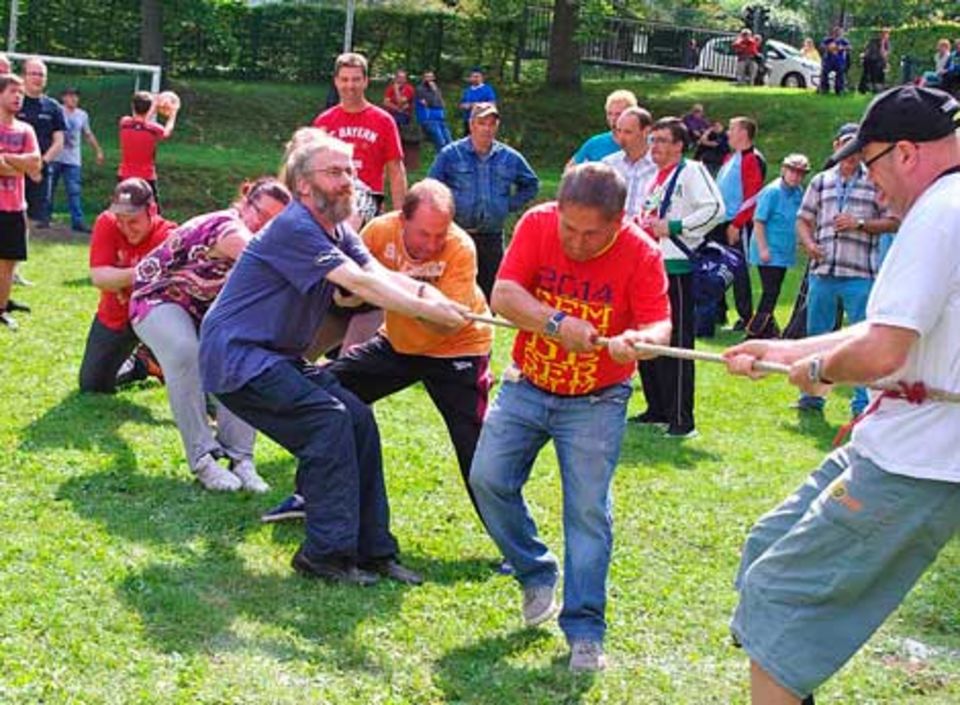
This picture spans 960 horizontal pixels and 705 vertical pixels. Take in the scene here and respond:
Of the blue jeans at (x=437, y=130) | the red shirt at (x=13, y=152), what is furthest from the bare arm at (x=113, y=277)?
the blue jeans at (x=437, y=130)

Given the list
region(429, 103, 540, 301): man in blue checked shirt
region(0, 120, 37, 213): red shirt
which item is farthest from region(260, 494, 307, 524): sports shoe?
region(0, 120, 37, 213): red shirt

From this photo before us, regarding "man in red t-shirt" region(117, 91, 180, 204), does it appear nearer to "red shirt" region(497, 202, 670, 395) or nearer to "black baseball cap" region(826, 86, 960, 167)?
"red shirt" region(497, 202, 670, 395)

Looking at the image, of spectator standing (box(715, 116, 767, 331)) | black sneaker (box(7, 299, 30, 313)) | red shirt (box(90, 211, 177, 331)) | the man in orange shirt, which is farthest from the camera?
spectator standing (box(715, 116, 767, 331))

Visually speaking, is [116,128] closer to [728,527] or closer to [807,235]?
[807,235]

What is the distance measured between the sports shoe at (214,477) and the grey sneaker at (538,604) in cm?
201

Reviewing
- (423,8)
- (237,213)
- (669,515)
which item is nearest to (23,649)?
(237,213)

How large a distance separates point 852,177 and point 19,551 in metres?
6.03

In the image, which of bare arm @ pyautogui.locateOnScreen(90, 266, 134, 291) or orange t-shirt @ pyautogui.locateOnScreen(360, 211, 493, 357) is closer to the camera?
orange t-shirt @ pyautogui.locateOnScreen(360, 211, 493, 357)

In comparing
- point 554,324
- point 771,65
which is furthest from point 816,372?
point 771,65

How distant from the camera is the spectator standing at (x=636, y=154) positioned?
30.2 feet

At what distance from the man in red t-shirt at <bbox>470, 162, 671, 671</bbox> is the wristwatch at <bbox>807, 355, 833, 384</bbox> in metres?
1.00

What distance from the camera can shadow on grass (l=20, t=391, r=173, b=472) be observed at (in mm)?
7598

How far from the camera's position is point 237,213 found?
7.28 m

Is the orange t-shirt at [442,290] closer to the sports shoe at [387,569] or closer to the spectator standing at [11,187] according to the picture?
the sports shoe at [387,569]
